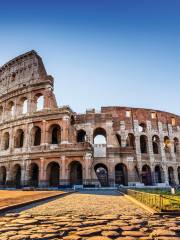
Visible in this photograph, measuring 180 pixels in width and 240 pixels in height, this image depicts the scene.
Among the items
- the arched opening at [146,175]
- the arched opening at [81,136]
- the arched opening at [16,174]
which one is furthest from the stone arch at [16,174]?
the arched opening at [146,175]

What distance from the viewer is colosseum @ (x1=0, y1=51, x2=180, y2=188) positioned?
2514 cm

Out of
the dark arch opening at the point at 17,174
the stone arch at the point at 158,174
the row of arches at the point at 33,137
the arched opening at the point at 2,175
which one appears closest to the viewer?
the dark arch opening at the point at 17,174

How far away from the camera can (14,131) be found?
2862cm

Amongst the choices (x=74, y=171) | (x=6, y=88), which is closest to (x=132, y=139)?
(x=74, y=171)

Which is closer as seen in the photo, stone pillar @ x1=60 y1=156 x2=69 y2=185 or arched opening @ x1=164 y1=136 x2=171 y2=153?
stone pillar @ x1=60 y1=156 x2=69 y2=185

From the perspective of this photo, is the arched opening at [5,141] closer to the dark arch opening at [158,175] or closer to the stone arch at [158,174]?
the stone arch at [158,174]

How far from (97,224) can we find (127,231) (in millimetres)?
808

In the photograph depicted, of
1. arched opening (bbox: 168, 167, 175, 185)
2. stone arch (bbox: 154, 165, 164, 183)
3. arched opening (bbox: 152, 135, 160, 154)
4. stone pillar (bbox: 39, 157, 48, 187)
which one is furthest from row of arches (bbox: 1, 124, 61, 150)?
arched opening (bbox: 168, 167, 175, 185)

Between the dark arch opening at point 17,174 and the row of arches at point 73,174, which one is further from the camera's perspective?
the dark arch opening at point 17,174

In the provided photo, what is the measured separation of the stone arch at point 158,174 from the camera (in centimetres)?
3113

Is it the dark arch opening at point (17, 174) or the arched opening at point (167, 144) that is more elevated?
the arched opening at point (167, 144)

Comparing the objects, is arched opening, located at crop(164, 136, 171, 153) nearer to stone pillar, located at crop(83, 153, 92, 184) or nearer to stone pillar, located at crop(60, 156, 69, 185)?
stone pillar, located at crop(83, 153, 92, 184)

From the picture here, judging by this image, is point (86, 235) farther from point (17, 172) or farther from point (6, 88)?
Answer: point (6, 88)

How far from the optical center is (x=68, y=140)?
2553cm
